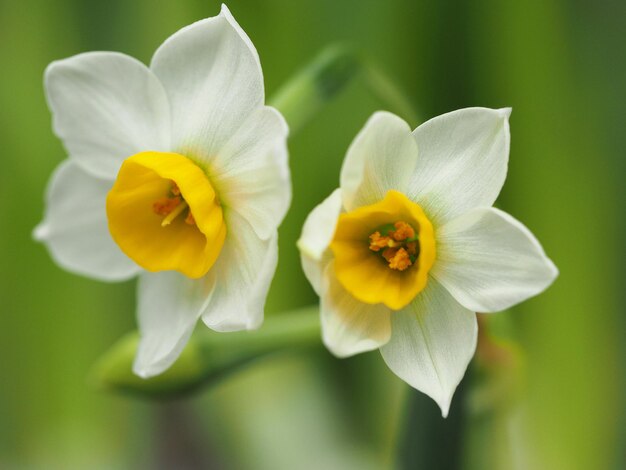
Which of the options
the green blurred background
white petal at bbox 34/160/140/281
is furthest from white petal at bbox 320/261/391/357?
the green blurred background

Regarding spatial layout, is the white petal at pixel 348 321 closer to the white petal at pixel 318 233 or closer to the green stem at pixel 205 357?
the white petal at pixel 318 233

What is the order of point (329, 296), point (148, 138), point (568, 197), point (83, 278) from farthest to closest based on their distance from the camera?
point (83, 278) < point (568, 197) < point (148, 138) < point (329, 296)

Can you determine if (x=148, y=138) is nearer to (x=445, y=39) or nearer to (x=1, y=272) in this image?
(x=445, y=39)

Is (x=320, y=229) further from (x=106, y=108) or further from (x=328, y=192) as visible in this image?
(x=328, y=192)

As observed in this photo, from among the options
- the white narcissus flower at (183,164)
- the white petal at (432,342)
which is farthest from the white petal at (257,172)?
the white petal at (432,342)

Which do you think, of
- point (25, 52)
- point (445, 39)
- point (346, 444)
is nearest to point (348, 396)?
point (346, 444)

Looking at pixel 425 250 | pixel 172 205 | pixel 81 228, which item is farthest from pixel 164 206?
pixel 425 250

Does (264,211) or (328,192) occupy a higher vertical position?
(264,211)
